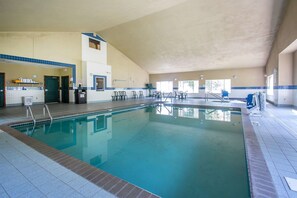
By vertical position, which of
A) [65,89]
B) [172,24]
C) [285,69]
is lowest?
[65,89]

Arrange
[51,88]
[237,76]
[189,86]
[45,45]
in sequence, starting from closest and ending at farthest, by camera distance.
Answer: [45,45] < [51,88] < [237,76] < [189,86]

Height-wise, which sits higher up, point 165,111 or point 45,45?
point 45,45

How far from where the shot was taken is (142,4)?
19.1 ft

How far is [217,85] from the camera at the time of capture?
12.9 metres

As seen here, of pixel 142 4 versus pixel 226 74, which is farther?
pixel 226 74

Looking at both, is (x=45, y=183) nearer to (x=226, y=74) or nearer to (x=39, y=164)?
(x=39, y=164)

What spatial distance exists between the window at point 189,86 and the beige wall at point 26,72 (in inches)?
365

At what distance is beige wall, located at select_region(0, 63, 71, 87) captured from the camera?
25.2 feet

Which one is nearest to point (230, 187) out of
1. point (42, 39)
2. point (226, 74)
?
point (42, 39)

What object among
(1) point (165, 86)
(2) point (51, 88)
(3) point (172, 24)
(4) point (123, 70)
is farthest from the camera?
(1) point (165, 86)

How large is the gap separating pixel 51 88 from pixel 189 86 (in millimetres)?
10530

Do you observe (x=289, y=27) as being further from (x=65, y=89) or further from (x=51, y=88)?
(x=51, y=88)

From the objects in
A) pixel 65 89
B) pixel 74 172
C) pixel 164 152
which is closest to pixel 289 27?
pixel 164 152

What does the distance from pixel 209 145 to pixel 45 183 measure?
8.92 feet
